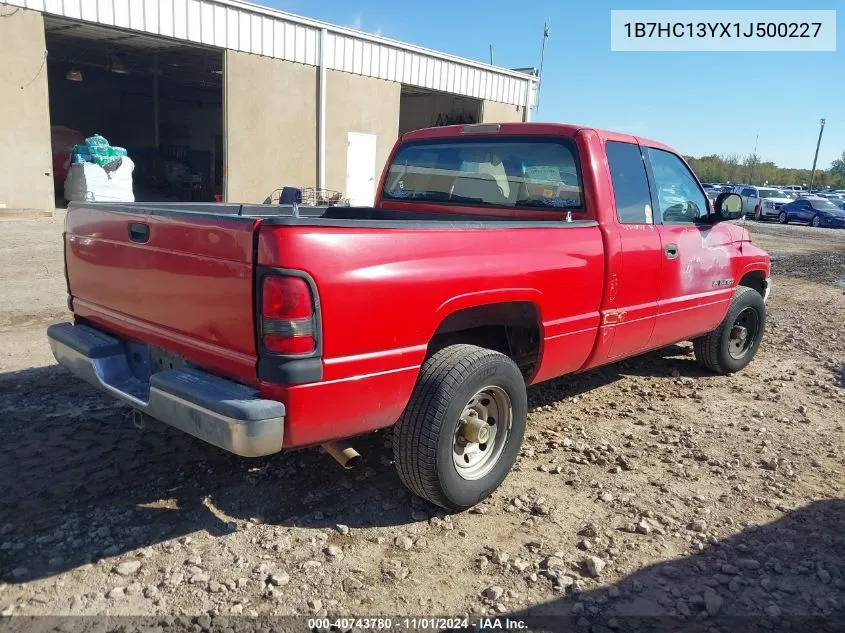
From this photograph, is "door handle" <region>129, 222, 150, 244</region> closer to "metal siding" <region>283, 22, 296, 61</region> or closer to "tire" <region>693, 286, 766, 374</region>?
"tire" <region>693, 286, 766, 374</region>

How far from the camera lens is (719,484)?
3.84m

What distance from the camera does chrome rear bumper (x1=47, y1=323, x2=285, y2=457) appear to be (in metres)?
2.55

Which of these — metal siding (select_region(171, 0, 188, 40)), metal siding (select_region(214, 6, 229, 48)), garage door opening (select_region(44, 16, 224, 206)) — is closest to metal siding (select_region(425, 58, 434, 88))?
garage door opening (select_region(44, 16, 224, 206))

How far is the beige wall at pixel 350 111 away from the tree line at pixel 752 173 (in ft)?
205

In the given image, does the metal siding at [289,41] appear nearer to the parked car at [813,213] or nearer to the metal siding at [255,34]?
the metal siding at [255,34]

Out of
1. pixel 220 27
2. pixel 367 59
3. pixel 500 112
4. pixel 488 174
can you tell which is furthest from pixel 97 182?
pixel 500 112

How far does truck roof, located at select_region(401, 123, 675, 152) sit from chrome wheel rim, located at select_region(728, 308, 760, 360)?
1826 millimetres

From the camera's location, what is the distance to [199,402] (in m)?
2.65

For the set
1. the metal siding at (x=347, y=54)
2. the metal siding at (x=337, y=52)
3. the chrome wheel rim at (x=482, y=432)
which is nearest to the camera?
the chrome wheel rim at (x=482, y=432)

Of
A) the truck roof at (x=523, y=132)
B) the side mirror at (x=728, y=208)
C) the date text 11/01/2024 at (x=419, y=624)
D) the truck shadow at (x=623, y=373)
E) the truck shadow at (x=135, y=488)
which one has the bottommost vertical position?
the date text 11/01/2024 at (x=419, y=624)

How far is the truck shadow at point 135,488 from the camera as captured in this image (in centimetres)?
300

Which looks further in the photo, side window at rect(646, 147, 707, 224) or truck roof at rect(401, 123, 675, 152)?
side window at rect(646, 147, 707, 224)

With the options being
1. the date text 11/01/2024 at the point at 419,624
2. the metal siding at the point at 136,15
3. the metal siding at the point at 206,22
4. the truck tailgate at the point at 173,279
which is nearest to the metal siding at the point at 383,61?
the metal siding at the point at 206,22

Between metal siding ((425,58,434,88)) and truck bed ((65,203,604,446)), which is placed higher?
metal siding ((425,58,434,88))
